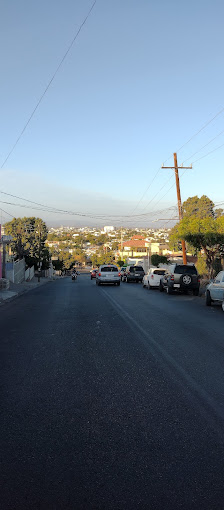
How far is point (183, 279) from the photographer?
26.0m

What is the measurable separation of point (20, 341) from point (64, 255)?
124 m

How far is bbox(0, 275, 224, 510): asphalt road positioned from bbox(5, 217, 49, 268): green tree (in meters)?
55.2

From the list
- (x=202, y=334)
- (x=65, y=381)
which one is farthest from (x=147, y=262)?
(x=65, y=381)

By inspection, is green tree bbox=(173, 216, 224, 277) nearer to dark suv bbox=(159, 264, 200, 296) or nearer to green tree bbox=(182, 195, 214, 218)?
dark suv bbox=(159, 264, 200, 296)

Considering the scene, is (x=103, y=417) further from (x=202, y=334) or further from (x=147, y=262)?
(x=147, y=262)

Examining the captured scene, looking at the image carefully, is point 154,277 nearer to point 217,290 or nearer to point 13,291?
point 13,291

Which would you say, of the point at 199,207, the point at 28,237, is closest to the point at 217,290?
the point at 28,237

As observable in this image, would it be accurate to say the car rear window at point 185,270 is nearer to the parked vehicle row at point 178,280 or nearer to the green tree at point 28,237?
the parked vehicle row at point 178,280

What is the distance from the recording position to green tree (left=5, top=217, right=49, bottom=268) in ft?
212

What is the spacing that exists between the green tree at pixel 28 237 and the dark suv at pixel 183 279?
127 ft

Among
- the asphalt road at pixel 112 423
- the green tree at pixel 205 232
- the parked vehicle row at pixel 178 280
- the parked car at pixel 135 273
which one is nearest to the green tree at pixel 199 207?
the parked car at pixel 135 273

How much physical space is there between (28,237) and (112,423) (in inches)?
2440

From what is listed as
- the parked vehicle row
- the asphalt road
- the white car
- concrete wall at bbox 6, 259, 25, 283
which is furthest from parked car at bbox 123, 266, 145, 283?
the asphalt road

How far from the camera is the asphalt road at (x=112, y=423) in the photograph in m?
3.47
